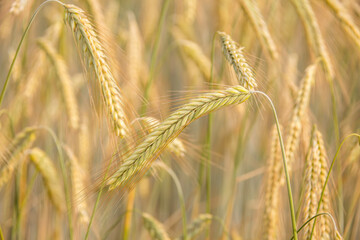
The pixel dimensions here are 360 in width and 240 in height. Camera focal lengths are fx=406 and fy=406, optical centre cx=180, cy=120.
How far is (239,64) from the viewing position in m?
1.06

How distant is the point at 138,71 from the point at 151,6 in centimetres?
97

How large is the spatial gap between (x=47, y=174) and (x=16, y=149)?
178 millimetres

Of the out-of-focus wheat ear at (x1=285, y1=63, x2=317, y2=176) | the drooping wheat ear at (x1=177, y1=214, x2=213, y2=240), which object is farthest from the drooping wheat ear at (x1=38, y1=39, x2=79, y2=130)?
the out-of-focus wheat ear at (x1=285, y1=63, x2=317, y2=176)

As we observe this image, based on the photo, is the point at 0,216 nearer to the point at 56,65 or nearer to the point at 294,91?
the point at 56,65

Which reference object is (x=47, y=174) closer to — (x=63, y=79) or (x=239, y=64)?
(x=63, y=79)

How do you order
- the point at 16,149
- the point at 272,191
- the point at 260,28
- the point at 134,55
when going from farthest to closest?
1. the point at 134,55
2. the point at 260,28
3. the point at 16,149
4. the point at 272,191

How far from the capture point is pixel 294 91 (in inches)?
63.0

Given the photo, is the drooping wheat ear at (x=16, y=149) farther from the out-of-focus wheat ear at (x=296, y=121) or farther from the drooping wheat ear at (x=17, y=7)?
the out-of-focus wheat ear at (x=296, y=121)

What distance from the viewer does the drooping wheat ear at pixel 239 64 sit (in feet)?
3.33

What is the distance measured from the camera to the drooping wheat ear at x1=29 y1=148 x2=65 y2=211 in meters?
1.49

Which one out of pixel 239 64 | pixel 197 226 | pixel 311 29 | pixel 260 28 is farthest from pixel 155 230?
pixel 311 29

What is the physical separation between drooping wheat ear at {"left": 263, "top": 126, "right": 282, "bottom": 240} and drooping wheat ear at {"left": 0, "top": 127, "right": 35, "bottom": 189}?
0.81m

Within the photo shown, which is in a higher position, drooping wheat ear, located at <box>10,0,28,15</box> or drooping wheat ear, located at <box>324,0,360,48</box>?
drooping wheat ear, located at <box>10,0,28,15</box>

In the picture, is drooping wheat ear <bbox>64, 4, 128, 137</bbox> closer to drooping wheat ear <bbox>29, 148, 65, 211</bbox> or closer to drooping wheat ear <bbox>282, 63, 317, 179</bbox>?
drooping wheat ear <bbox>282, 63, 317, 179</bbox>
